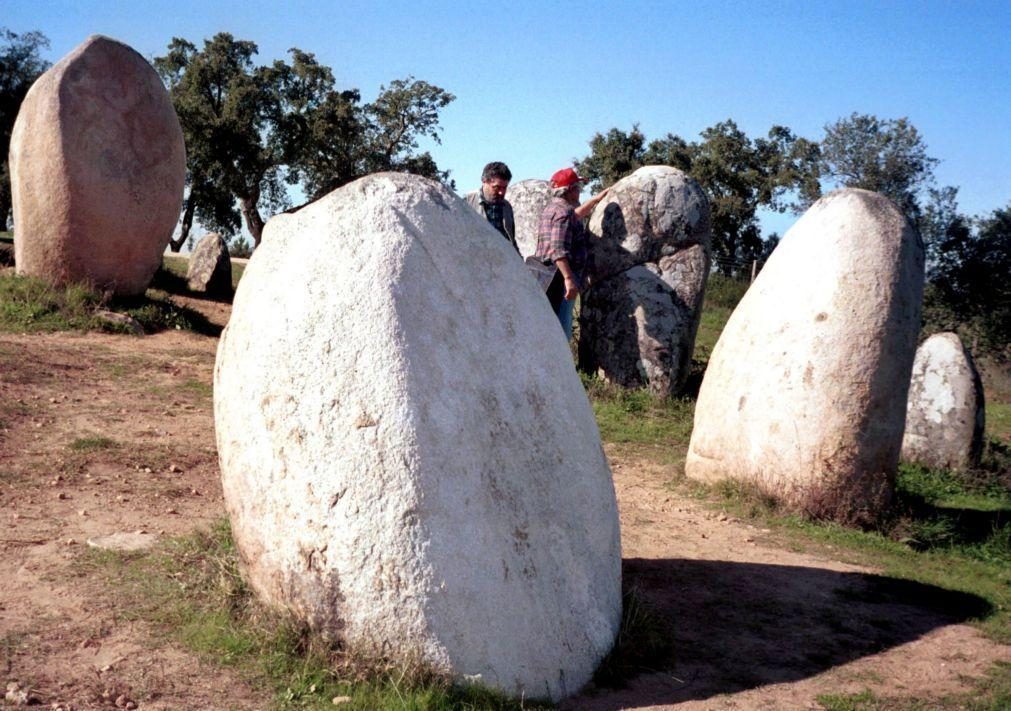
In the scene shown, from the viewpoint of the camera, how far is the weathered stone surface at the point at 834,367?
6578 mm

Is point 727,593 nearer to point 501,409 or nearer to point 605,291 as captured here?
point 501,409

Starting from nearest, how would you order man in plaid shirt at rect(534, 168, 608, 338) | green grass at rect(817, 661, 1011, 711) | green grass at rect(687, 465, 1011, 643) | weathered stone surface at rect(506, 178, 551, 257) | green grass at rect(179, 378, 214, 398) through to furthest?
green grass at rect(817, 661, 1011, 711) → green grass at rect(687, 465, 1011, 643) → green grass at rect(179, 378, 214, 398) → man in plaid shirt at rect(534, 168, 608, 338) → weathered stone surface at rect(506, 178, 551, 257)

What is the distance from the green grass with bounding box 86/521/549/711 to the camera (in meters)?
3.52

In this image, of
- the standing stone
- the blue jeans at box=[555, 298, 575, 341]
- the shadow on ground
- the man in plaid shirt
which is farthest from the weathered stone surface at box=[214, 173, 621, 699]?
the standing stone

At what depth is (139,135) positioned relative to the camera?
468 inches

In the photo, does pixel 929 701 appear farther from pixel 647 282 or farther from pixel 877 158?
pixel 877 158

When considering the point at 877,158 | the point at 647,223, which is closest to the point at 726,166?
the point at 877,158

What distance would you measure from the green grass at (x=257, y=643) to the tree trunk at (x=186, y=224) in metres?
29.0

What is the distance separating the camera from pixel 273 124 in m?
30.5

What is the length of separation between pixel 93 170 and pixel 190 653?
8904 mm

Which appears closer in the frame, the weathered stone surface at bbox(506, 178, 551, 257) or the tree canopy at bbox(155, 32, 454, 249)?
the weathered stone surface at bbox(506, 178, 551, 257)

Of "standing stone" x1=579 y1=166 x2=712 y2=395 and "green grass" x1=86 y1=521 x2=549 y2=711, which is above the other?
"standing stone" x1=579 y1=166 x2=712 y2=395

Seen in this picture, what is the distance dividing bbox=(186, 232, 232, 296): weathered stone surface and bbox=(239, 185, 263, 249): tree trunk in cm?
1575

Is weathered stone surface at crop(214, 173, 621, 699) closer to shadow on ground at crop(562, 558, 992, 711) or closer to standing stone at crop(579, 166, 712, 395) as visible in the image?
shadow on ground at crop(562, 558, 992, 711)
